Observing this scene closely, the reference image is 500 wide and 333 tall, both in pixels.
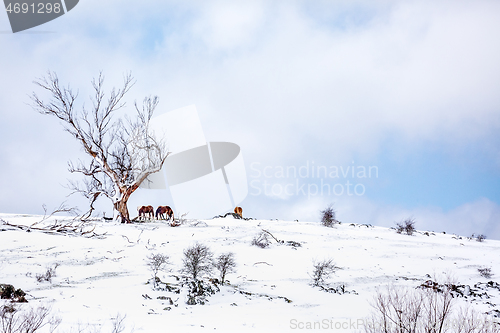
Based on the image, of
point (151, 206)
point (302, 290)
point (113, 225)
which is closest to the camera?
point (302, 290)

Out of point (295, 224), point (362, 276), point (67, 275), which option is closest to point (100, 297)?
point (67, 275)

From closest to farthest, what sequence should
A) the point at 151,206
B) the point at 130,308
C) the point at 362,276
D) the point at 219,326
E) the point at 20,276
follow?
the point at 219,326
the point at 130,308
the point at 20,276
the point at 362,276
the point at 151,206

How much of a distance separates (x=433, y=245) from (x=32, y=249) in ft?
61.7

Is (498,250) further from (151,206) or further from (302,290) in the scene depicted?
(151,206)

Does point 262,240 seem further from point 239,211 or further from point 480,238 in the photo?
point 480,238

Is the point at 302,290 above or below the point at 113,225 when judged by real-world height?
below

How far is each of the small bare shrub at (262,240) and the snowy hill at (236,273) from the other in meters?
0.20

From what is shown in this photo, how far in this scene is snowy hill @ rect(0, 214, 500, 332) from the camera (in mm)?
7621

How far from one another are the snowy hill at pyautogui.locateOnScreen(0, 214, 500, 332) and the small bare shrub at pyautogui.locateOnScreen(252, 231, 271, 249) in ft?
0.66

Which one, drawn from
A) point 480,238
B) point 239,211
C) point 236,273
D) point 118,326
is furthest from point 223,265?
point 480,238

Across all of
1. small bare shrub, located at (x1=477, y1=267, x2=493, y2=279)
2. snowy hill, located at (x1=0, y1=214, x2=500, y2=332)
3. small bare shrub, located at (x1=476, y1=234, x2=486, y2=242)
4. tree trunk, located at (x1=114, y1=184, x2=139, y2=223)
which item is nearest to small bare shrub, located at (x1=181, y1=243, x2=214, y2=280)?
snowy hill, located at (x1=0, y1=214, x2=500, y2=332)

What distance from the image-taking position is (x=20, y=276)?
31.2 feet

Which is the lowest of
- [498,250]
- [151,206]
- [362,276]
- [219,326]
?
[219,326]

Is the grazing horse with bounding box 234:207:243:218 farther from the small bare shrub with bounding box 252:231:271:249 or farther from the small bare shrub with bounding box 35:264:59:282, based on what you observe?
the small bare shrub with bounding box 35:264:59:282
